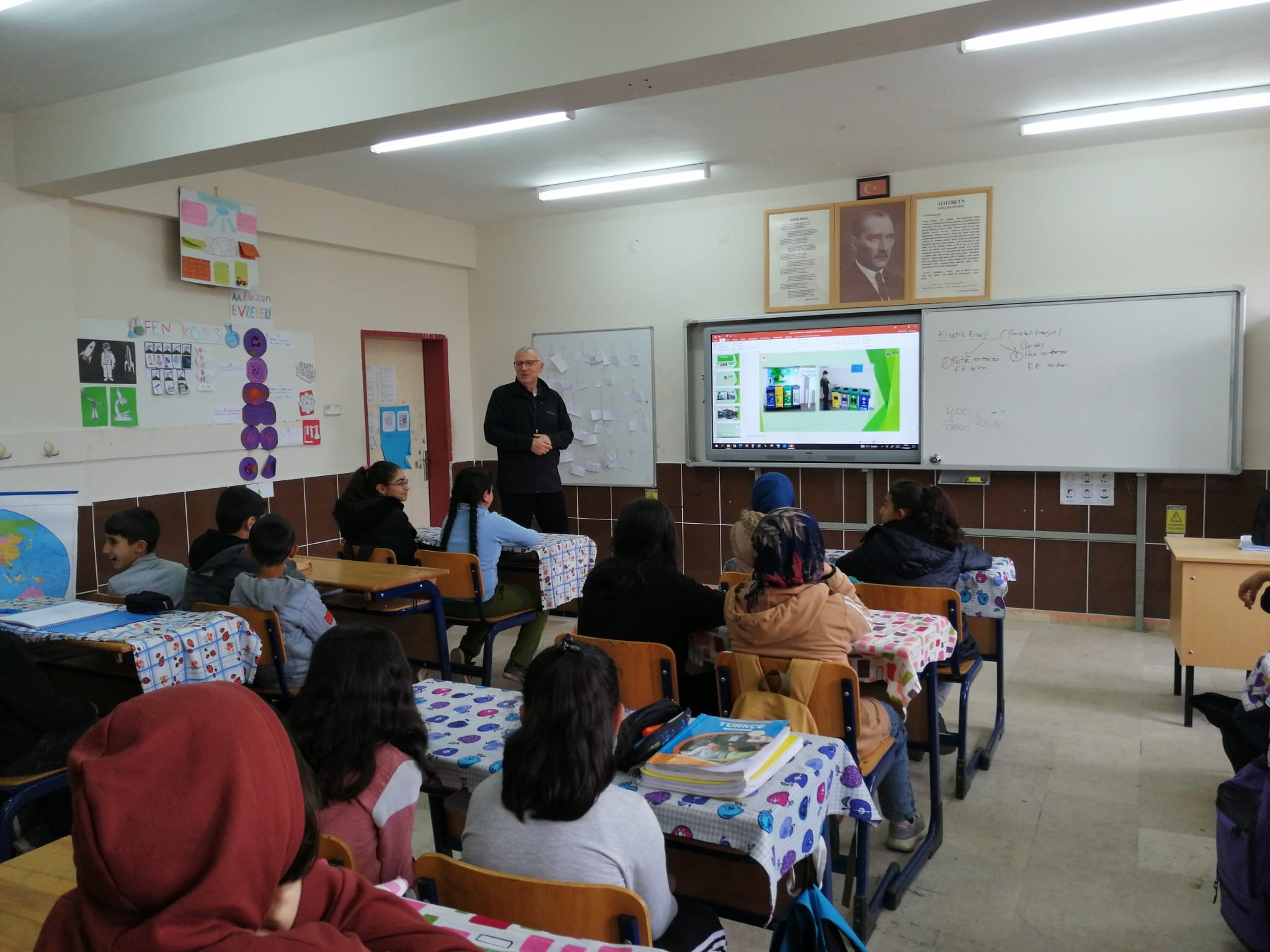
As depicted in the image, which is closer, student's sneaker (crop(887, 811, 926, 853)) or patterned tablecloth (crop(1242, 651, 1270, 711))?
patterned tablecloth (crop(1242, 651, 1270, 711))

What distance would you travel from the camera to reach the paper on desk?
114 inches

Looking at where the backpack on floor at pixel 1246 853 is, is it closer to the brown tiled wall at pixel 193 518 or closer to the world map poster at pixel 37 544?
the world map poster at pixel 37 544

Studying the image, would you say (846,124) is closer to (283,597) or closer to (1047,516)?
(1047,516)

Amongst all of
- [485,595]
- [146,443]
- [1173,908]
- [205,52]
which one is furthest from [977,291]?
[146,443]

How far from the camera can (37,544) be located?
4070 mm

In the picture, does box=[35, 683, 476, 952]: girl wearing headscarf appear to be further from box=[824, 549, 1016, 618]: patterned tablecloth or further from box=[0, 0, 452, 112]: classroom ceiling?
box=[0, 0, 452, 112]: classroom ceiling

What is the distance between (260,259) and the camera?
18.3 feet

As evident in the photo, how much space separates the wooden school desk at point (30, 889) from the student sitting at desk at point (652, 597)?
1.56 m

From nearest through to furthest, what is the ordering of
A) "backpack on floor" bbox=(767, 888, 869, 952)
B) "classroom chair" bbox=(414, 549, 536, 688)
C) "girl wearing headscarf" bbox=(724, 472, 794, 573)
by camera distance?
"backpack on floor" bbox=(767, 888, 869, 952) → "girl wearing headscarf" bbox=(724, 472, 794, 573) → "classroom chair" bbox=(414, 549, 536, 688)

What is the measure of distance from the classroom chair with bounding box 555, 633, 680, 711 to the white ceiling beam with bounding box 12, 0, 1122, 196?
1.80 m

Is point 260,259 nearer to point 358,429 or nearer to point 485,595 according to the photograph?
point 358,429

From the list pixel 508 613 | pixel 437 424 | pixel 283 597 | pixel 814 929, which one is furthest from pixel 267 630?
pixel 437 424

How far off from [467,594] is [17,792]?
78.4 inches

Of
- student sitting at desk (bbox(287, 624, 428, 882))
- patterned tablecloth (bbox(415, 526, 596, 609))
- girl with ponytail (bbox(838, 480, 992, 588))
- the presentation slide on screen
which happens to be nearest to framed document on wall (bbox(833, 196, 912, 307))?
the presentation slide on screen
